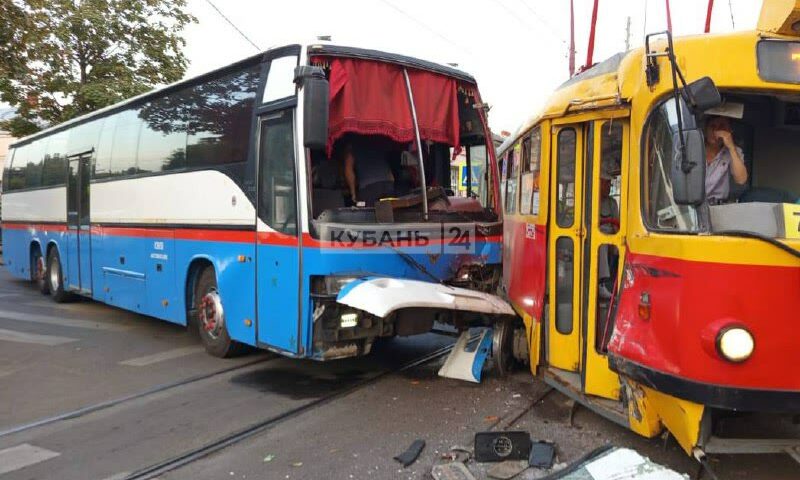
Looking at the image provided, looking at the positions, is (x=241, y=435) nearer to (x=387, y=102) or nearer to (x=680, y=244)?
(x=387, y=102)

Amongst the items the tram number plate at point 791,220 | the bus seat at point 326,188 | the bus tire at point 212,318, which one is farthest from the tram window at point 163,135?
the tram number plate at point 791,220

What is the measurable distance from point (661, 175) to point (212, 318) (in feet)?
17.3

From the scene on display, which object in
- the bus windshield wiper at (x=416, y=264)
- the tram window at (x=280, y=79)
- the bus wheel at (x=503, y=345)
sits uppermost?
the tram window at (x=280, y=79)

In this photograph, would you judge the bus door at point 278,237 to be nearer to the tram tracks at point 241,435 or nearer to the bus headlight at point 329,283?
the bus headlight at point 329,283

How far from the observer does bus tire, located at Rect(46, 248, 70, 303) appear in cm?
1151

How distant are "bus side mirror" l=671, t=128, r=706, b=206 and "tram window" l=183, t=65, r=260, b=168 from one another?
14.1ft

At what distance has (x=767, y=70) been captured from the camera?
3.34m

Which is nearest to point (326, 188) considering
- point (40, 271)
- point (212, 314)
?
point (212, 314)

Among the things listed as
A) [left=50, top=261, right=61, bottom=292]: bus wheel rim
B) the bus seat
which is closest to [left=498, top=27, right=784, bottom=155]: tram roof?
the bus seat

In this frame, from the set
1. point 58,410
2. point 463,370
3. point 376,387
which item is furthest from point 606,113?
point 58,410

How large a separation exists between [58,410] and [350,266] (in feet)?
9.75

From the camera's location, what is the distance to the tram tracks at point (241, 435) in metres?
4.18

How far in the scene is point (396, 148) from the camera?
6637 mm

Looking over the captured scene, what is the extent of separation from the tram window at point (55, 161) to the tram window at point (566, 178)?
9386 mm
